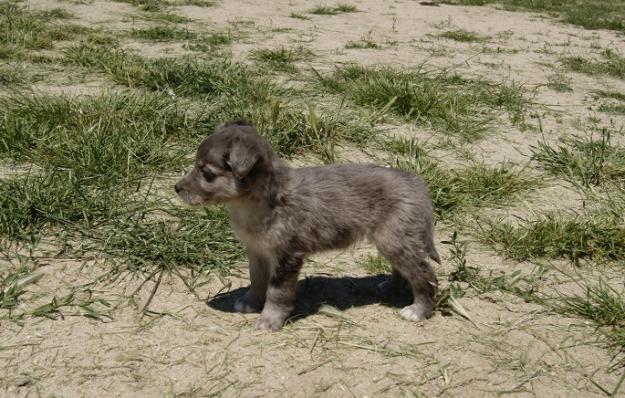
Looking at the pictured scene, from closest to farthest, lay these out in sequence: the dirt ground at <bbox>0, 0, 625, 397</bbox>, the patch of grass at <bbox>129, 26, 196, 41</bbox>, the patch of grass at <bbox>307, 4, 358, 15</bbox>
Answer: the dirt ground at <bbox>0, 0, 625, 397</bbox> < the patch of grass at <bbox>129, 26, 196, 41</bbox> < the patch of grass at <bbox>307, 4, 358, 15</bbox>

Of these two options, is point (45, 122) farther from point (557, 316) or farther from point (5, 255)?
point (557, 316)

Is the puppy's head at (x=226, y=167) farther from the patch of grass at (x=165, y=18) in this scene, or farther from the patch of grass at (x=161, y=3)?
the patch of grass at (x=161, y=3)

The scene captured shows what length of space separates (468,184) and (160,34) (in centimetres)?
597

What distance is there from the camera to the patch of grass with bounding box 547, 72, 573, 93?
9.28 m

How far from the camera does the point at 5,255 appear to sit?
4445mm

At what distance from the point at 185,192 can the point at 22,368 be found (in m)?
1.30

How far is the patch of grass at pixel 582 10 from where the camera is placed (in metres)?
14.8

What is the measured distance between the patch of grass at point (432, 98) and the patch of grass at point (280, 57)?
0.67 m

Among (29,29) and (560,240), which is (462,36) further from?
(560,240)

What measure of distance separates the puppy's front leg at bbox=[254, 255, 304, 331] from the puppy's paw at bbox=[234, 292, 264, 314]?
21 centimetres

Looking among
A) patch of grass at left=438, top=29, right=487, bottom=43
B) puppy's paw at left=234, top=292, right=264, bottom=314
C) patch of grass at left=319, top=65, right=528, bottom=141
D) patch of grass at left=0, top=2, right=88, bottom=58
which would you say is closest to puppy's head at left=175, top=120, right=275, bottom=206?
puppy's paw at left=234, top=292, right=264, bottom=314

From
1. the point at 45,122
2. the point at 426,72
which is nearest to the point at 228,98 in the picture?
the point at 45,122

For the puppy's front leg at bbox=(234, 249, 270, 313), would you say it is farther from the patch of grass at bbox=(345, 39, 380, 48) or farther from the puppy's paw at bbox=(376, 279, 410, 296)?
the patch of grass at bbox=(345, 39, 380, 48)

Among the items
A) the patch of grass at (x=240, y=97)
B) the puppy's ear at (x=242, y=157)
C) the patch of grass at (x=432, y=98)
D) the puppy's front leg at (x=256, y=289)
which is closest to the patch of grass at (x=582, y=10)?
the patch of grass at (x=432, y=98)
